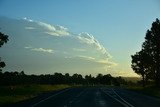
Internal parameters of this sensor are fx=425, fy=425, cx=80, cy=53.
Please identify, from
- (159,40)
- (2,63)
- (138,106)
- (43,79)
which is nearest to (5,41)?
(2,63)

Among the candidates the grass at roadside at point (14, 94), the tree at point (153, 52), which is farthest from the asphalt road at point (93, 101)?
the tree at point (153, 52)

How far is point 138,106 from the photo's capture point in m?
26.6

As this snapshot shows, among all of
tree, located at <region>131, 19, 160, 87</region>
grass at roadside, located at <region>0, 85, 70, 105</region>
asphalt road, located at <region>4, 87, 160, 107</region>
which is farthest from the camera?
tree, located at <region>131, 19, 160, 87</region>

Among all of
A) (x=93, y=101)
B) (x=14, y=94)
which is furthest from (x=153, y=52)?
(x=93, y=101)

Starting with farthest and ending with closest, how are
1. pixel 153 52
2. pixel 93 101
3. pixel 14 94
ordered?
pixel 153 52 → pixel 14 94 → pixel 93 101

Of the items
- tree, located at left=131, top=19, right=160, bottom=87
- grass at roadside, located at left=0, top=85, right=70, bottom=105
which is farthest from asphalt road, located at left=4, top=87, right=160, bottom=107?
tree, located at left=131, top=19, right=160, bottom=87

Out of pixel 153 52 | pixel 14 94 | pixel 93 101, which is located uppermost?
pixel 153 52

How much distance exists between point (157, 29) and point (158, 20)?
7.01 ft

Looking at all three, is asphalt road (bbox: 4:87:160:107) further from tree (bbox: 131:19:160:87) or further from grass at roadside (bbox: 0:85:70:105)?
tree (bbox: 131:19:160:87)

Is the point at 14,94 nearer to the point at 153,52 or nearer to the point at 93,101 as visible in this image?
the point at 93,101

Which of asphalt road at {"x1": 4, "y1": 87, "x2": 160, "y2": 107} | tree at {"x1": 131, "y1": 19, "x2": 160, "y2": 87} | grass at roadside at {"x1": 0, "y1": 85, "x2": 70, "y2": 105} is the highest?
tree at {"x1": 131, "y1": 19, "x2": 160, "y2": 87}

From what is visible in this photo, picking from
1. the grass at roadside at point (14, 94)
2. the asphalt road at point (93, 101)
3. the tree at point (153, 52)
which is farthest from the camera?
the tree at point (153, 52)

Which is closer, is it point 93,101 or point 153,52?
point 93,101

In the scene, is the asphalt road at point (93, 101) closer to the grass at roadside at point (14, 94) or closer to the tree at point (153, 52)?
the grass at roadside at point (14, 94)
